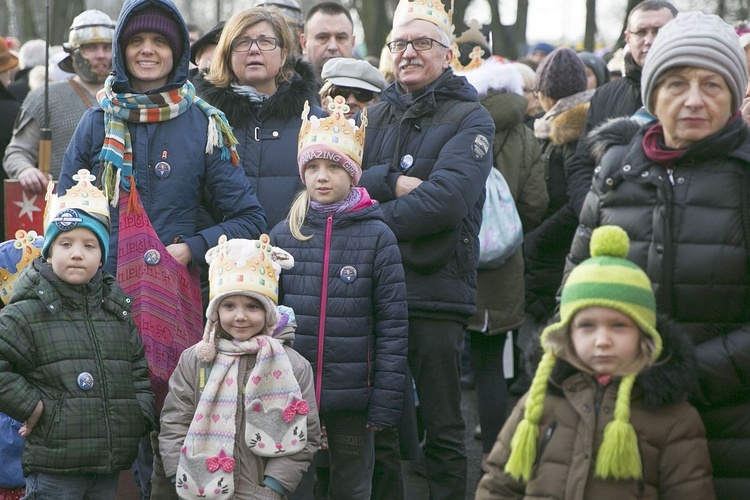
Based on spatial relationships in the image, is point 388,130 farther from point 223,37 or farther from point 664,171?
point 664,171

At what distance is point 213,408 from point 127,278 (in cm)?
84

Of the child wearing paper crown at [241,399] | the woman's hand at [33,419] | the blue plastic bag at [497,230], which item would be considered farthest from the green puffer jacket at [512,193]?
the woman's hand at [33,419]

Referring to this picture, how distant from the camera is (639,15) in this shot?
7160 mm

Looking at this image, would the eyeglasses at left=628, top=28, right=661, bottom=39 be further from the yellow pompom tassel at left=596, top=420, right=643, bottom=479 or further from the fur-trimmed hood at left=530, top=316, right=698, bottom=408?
the yellow pompom tassel at left=596, top=420, right=643, bottom=479

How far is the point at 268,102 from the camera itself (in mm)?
6117

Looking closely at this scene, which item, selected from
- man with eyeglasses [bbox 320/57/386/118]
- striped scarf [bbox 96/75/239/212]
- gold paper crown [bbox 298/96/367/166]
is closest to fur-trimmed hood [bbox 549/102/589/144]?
man with eyeglasses [bbox 320/57/386/118]

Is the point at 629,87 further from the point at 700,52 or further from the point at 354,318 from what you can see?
the point at 700,52

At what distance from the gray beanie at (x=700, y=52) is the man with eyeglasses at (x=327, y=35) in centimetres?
433

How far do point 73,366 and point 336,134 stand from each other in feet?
5.17

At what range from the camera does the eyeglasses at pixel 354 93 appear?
7367 mm

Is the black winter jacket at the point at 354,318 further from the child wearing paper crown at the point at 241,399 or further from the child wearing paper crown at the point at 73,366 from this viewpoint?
the child wearing paper crown at the point at 73,366

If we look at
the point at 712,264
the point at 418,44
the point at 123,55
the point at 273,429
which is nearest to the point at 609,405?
the point at 712,264

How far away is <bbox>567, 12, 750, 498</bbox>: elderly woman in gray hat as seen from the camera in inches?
153

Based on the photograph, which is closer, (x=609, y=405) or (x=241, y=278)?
(x=609, y=405)
